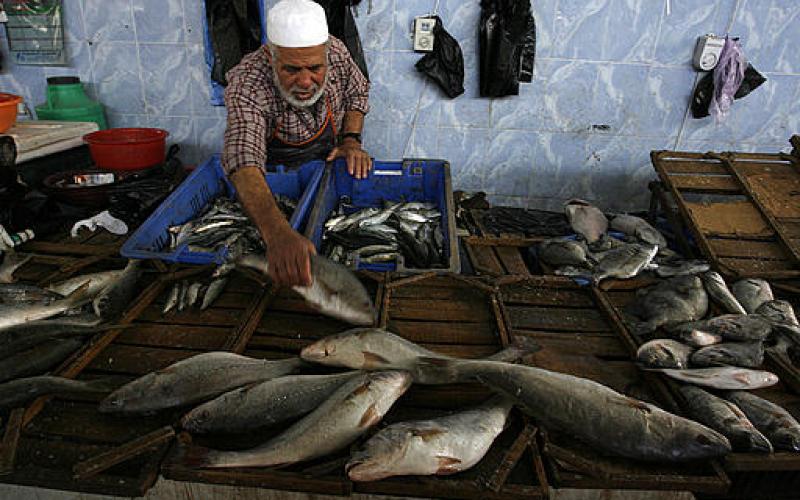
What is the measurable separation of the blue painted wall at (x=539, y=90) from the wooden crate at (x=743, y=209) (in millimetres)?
1101

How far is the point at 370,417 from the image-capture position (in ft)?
5.60

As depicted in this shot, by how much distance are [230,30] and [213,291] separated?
3.12 metres

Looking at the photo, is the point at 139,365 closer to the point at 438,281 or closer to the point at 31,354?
the point at 31,354

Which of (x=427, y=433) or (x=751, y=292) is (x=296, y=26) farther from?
(x=751, y=292)

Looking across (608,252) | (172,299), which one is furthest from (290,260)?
(608,252)

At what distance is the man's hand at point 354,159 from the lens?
3.96 meters

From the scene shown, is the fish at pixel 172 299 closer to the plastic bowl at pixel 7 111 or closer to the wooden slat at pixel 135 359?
the wooden slat at pixel 135 359

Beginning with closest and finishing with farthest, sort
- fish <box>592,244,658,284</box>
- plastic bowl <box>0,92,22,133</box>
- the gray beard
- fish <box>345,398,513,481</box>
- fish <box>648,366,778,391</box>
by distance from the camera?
fish <box>345,398,513,481</box>, fish <box>648,366,778,391</box>, fish <box>592,244,658,284</box>, the gray beard, plastic bowl <box>0,92,22,133</box>

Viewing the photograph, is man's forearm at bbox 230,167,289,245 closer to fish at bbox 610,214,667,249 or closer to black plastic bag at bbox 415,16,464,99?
black plastic bag at bbox 415,16,464,99

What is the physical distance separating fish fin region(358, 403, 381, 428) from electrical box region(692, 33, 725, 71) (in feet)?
15.7

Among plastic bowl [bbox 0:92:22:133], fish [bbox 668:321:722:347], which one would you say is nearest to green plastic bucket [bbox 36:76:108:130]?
plastic bowl [bbox 0:92:22:133]

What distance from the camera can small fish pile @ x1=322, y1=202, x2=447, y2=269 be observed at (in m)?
3.27

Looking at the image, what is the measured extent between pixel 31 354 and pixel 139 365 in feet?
1.61

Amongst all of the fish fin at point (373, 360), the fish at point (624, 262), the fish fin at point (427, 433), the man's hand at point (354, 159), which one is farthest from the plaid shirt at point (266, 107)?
the fish at point (624, 262)
